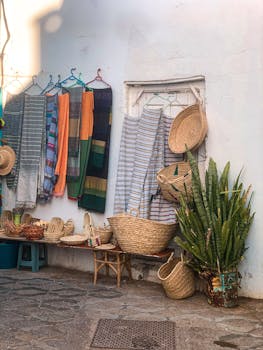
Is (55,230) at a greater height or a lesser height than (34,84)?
lesser

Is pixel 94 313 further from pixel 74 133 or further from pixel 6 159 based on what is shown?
pixel 6 159

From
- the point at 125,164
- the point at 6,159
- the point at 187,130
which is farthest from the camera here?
the point at 6,159

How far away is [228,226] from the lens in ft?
17.1

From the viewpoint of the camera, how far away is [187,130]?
611 centimetres

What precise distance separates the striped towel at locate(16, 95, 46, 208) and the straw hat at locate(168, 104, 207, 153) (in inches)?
86.5

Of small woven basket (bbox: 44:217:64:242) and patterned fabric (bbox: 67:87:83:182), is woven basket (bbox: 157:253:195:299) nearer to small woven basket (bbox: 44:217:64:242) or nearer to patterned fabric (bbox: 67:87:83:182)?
small woven basket (bbox: 44:217:64:242)

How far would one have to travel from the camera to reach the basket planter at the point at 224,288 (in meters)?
5.27

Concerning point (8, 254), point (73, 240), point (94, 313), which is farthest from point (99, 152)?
point (94, 313)

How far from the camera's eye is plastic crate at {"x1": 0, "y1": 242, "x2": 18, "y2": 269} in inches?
283

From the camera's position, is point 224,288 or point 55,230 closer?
point 224,288

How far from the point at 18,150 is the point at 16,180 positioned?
46cm

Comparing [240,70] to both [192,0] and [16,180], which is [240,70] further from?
[16,180]

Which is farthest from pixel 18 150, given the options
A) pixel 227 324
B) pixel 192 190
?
pixel 227 324

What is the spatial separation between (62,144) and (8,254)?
1833mm
